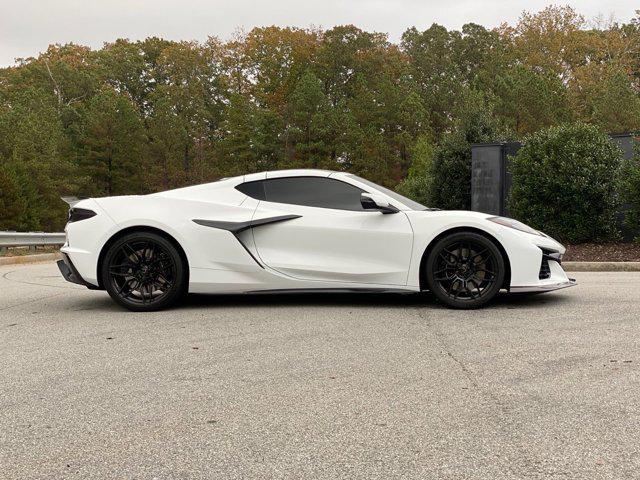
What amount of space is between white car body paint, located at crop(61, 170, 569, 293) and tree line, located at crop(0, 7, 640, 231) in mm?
44895

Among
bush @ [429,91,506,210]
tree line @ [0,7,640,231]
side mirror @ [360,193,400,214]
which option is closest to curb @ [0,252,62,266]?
side mirror @ [360,193,400,214]

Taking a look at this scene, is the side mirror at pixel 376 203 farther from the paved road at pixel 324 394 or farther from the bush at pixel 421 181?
the bush at pixel 421 181

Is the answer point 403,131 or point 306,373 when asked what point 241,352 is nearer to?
point 306,373

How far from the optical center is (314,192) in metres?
7.20

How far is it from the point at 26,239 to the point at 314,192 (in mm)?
13352

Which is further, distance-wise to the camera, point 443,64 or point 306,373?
point 443,64

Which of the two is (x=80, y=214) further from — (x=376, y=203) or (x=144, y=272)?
(x=376, y=203)

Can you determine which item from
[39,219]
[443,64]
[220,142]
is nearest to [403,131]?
[443,64]

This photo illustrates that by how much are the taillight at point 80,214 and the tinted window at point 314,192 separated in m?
1.79

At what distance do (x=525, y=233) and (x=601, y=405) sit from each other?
338cm

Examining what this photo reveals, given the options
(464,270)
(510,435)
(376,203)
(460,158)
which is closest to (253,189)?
(376,203)

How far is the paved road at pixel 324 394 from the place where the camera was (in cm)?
294

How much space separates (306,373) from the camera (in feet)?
14.5

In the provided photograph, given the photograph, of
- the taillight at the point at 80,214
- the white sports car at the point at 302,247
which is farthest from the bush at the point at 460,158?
the taillight at the point at 80,214
